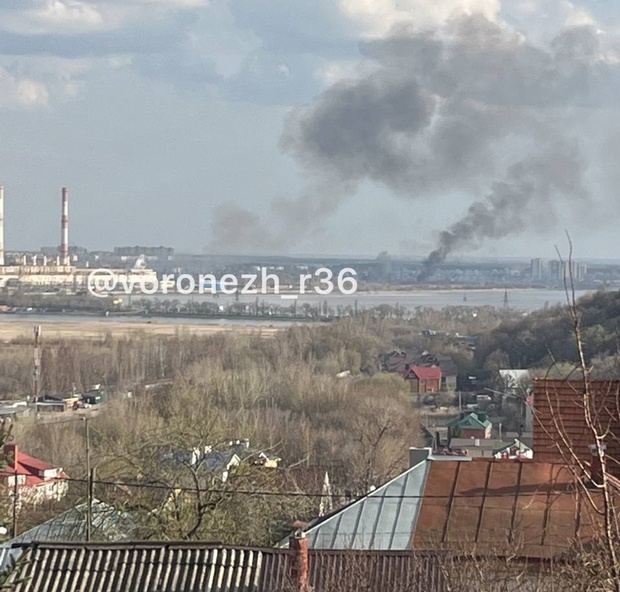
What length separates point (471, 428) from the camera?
82.5ft

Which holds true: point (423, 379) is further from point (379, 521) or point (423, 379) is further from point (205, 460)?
point (379, 521)

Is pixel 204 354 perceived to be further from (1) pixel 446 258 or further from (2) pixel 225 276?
(2) pixel 225 276

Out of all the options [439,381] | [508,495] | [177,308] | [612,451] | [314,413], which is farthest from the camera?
[177,308]

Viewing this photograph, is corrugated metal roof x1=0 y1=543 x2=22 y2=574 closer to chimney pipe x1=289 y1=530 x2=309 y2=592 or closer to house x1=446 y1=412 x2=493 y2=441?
chimney pipe x1=289 y1=530 x2=309 y2=592

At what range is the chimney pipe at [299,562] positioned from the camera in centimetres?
540

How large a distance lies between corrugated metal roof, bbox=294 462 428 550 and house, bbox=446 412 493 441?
56.9 ft

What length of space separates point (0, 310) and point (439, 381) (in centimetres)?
A: 4501

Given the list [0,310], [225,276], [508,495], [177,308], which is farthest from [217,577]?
[225,276]

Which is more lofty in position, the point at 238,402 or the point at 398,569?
the point at 398,569

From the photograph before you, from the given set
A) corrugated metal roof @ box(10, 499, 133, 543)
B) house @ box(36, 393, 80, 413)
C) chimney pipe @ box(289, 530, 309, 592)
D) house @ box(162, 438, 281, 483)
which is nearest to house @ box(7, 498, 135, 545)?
corrugated metal roof @ box(10, 499, 133, 543)

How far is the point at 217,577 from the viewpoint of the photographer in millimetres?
5430

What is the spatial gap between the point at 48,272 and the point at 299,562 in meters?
87.3

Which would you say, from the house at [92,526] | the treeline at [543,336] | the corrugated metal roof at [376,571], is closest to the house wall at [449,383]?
the treeline at [543,336]

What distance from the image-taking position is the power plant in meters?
87.0
